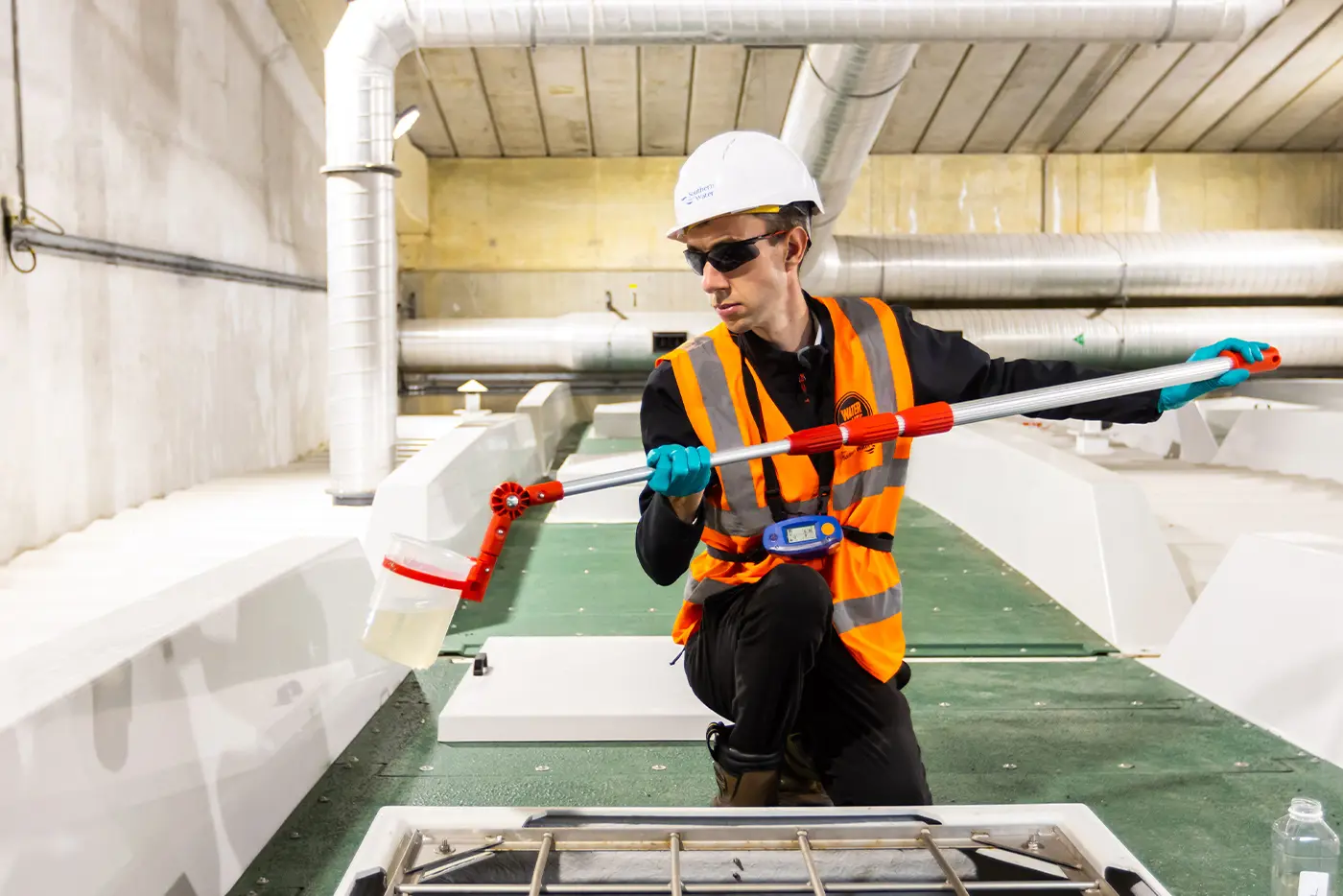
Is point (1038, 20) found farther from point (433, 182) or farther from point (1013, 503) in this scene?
point (433, 182)

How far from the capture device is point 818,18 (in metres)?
4.54

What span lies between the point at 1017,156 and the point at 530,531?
7.33 metres

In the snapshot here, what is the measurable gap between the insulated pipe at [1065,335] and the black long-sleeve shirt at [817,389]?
658 cm

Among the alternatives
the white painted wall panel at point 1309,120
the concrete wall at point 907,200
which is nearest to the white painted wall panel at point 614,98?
the concrete wall at point 907,200

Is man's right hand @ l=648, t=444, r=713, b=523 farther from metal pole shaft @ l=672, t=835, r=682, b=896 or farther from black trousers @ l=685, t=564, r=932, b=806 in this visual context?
metal pole shaft @ l=672, t=835, r=682, b=896

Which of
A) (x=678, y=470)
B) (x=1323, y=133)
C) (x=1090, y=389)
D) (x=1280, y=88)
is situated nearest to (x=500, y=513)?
(x=678, y=470)

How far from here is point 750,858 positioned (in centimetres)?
125

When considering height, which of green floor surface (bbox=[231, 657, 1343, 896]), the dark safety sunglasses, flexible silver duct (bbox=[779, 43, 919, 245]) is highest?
flexible silver duct (bbox=[779, 43, 919, 245])

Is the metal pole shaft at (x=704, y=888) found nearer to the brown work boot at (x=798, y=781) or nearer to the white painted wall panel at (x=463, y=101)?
the brown work boot at (x=798, y=781)

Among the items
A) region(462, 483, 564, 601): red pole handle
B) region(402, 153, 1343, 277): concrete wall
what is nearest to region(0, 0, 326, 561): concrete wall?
region(402, 153, 1343, 277): concrete wall

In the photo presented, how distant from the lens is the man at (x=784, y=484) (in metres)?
1.56

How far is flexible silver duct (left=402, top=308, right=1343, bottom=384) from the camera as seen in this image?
328 inches

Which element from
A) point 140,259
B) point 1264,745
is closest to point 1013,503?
point 1264,745

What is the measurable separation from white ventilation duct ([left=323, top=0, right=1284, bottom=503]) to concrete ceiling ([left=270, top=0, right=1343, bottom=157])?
9.09 ft
